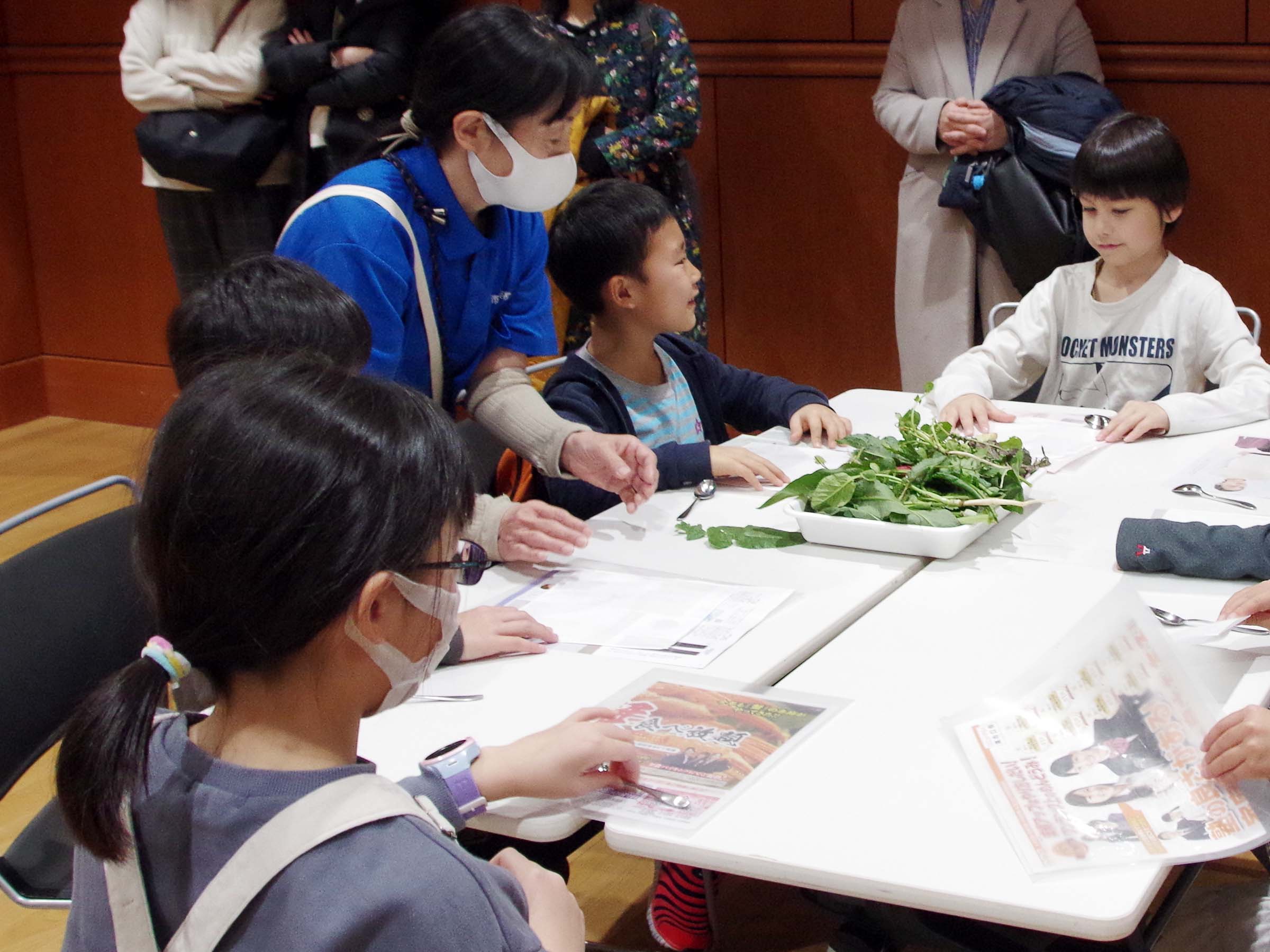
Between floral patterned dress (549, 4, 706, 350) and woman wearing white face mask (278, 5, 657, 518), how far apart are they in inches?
53.2

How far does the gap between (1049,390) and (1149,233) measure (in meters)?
0.36

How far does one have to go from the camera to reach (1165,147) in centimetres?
276

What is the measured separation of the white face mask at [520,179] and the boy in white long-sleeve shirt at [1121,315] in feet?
2.71

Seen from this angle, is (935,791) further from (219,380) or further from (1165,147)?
(1165,147)

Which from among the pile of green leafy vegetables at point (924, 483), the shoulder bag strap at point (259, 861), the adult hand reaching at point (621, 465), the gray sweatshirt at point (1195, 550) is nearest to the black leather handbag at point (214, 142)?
the adult hand reaching at point (621, 465)

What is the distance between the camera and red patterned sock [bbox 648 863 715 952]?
2006 millimetres

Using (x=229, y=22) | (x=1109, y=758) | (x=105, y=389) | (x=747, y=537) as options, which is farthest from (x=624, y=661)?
(x=105, y=389)

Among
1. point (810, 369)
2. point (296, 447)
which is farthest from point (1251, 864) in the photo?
point (810, 369)

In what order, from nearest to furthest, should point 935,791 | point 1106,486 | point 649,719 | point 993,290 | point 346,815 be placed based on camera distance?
point 346,815, point 935,791, point 649,719, point 1106,486, point 993,290

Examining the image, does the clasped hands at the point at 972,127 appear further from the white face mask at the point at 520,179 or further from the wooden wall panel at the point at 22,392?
the wooden wall panel at the point at 22,392

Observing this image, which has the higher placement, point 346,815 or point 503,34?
point 503,34

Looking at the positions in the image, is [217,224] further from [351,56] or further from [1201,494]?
[1201,494]

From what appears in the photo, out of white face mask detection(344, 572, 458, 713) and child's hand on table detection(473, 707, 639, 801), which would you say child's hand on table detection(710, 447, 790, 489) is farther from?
white face mask detection(344, 572, 458, 713)

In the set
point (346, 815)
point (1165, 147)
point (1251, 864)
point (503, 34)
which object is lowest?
point (1251, 864)
